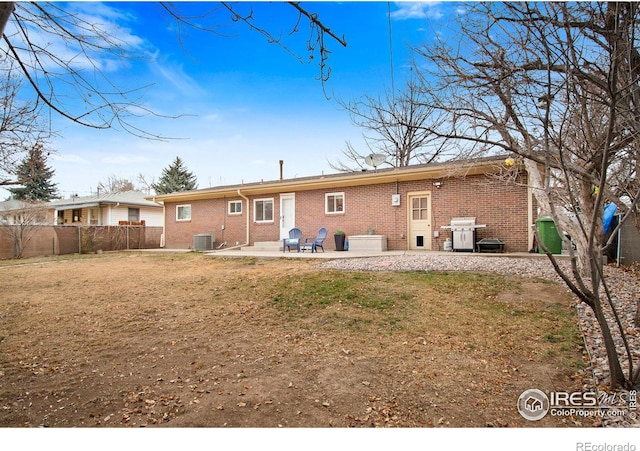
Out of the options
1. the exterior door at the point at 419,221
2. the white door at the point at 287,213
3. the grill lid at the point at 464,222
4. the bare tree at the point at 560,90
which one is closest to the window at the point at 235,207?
the white door at the point at 287,213

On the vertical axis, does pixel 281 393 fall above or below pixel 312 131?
below

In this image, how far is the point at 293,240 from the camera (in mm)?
11789

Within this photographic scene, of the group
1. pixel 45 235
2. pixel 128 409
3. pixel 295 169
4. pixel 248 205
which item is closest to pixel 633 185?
pixel 128 409

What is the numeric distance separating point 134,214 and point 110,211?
4.72 feet

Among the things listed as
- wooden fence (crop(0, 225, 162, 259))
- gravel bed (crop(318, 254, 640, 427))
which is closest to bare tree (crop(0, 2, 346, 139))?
gravel bed (crop(318, 254, 640, 427))

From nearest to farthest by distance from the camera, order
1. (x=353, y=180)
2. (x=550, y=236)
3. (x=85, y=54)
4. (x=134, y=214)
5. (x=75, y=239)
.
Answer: (x=85, y=54) < (x=550, y=236) < (x=353, y=180) < (x=75, y=239) < (x=134, y=214)

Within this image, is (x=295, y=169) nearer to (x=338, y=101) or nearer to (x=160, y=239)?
(x=160, y=239)

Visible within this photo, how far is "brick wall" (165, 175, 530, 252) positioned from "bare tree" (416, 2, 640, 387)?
5.02 metres

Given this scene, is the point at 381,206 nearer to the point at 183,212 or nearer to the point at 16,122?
the point at 16,122

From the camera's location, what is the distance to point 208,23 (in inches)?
110

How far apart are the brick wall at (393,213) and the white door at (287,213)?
18cm

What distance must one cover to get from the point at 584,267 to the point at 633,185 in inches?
95.9

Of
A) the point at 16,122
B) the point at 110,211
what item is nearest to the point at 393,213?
the point at 16,122

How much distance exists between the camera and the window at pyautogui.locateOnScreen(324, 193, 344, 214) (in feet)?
40.1
